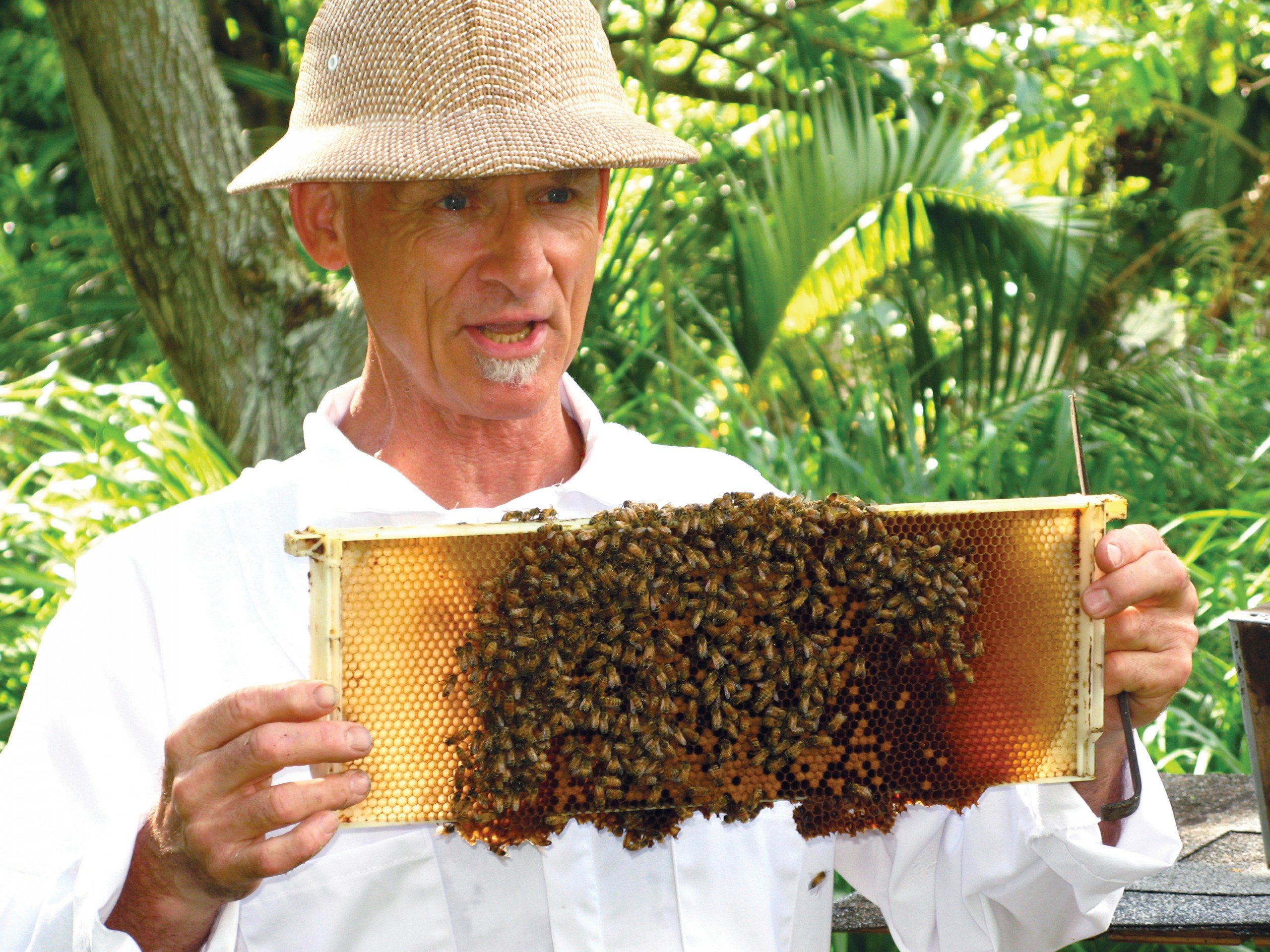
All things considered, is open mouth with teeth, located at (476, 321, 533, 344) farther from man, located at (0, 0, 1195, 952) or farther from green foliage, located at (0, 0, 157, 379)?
green foliage, located at (0, 0, 157, 379)

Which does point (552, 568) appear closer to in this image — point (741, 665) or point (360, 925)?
point (741, 665)

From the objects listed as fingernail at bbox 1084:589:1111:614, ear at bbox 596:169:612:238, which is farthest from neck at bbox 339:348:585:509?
fingernail at bbox 1084:589:1111:614

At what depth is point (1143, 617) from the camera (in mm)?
1776

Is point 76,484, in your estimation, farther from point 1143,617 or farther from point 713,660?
point 1143,617

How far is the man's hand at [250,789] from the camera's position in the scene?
1468 millimetres

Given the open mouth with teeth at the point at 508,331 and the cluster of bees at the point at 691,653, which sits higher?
the open mouth with teeth at the point at 508,331

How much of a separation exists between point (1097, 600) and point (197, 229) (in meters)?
3.58

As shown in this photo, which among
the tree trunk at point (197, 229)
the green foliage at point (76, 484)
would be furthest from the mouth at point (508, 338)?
the green foliage at point (76, 484)

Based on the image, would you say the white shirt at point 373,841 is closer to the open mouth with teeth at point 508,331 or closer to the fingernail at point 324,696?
the open mouth with teeth at point 508,331

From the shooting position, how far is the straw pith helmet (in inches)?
78.7

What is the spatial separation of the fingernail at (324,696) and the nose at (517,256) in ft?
3.15

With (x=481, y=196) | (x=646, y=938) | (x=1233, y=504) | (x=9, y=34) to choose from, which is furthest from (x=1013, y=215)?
(x=9, y=34)

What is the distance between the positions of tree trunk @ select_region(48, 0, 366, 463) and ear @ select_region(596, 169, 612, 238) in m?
2.07

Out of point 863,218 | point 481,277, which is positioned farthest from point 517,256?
point 863,218
